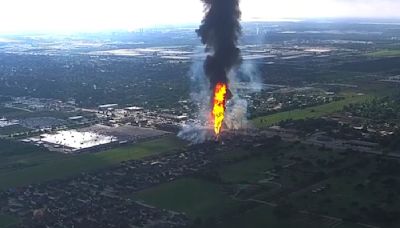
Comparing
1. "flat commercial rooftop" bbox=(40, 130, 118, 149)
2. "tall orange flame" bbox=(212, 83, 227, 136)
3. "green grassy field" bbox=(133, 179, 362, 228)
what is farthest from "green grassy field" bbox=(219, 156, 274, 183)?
"flat commercial rooftop" bbox=(40, 130, 118, 149)

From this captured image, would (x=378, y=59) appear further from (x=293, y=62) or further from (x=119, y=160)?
(x=119, y=160)

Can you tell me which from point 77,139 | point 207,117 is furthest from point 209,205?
point 77,139

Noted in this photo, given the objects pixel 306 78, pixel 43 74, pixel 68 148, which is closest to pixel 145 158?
pixel 68 148

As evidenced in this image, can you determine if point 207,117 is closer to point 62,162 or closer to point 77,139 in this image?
point 77,139

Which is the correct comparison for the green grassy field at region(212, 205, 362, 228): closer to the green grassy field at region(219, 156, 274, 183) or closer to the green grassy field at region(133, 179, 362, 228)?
the green grassy field at region(133, 179, 362, 228)

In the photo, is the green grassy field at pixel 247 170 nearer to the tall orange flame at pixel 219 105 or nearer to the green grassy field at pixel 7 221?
the tall orange flame at pixel 219 105

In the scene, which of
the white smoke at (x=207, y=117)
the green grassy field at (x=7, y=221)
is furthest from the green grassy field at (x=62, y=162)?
the green grassy field at (x=7, y=221)

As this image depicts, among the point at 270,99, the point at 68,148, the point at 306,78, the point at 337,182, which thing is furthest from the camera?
the point at 306,78

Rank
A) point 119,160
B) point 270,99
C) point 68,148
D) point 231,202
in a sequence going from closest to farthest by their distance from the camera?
point 231,202 < point 119,160 < point 68,148 < point 270,99
